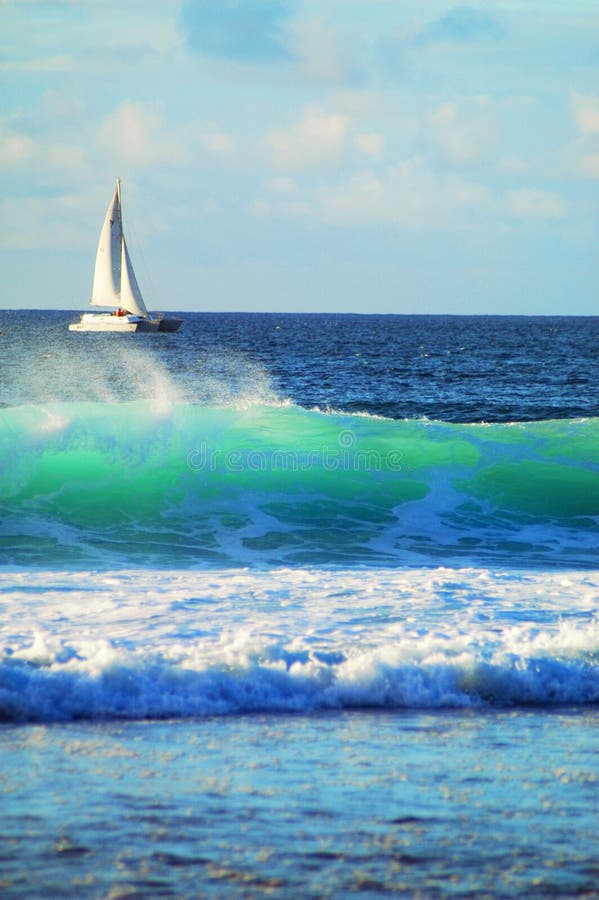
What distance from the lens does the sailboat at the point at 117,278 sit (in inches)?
3179

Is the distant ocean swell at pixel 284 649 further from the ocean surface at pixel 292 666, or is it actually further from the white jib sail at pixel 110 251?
the white jib sail at pixel 110 251

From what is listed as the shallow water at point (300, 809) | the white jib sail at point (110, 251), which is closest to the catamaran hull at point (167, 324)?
the white jib sail at point (110, 251)

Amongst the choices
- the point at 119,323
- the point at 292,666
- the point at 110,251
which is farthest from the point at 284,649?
the point at 119,323

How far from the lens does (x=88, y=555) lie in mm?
11625

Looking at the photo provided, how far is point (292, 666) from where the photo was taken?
22.4ft

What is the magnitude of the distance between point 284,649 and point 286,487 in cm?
884

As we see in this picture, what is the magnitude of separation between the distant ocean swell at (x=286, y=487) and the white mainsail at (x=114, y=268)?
63353 millimetres

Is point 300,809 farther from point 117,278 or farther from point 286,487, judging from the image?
Answer: point 117,278

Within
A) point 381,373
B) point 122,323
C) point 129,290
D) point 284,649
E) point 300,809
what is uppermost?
point 129,290

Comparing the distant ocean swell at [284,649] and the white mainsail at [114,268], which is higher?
the white mainsail at [114,268]

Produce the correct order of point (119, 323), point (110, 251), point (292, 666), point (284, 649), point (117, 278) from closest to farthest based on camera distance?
point (292, 666) < point (284, 649) < point (110, 251) < point (117, 278) < point (119, 323)

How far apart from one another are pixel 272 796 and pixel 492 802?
102 cm

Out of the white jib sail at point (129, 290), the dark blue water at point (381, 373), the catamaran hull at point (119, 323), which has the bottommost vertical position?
the dark blue water at point (381, 373)

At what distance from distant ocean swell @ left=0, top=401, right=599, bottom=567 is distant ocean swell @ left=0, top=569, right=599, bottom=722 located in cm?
284
